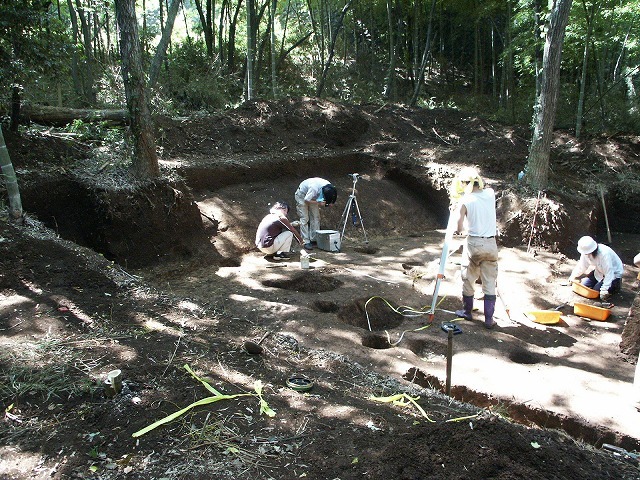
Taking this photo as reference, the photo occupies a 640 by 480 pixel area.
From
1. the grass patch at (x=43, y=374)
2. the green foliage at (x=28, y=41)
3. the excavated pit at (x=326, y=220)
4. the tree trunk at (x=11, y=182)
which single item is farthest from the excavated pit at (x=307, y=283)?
the green foliage at (x=28, y=41)

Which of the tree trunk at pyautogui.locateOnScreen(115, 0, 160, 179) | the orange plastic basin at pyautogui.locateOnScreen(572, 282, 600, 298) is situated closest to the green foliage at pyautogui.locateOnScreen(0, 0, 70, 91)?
the tree trunk at pyautogui.locateOnScreen(115, 0, 160, 179)

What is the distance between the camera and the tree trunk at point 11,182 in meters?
5.89

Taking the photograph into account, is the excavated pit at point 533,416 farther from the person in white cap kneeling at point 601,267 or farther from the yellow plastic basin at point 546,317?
the person in white cap kneeling at point 601,267

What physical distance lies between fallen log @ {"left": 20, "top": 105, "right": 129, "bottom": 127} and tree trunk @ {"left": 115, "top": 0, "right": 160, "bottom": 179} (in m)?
0.92

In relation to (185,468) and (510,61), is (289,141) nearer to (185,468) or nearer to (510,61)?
(510,61)

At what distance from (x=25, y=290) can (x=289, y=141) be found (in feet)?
27.6

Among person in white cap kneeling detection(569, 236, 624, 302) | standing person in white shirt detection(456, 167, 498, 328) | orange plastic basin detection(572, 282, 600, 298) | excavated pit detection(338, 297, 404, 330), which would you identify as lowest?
excavated pit detection(338, 297, 404, 330)

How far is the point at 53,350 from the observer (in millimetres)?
3777

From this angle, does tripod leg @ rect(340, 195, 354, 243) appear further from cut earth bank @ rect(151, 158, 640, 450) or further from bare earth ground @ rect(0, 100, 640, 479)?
bare earth ground @ rect(0, 100, 640, 479)

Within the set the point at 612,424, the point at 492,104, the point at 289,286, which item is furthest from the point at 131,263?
the point at 492,104

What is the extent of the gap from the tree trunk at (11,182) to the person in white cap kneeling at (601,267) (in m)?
7.96

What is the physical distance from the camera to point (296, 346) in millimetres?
4754

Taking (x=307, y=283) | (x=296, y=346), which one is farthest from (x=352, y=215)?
(x=296, y=346)

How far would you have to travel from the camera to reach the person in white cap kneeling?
7.51 metres
